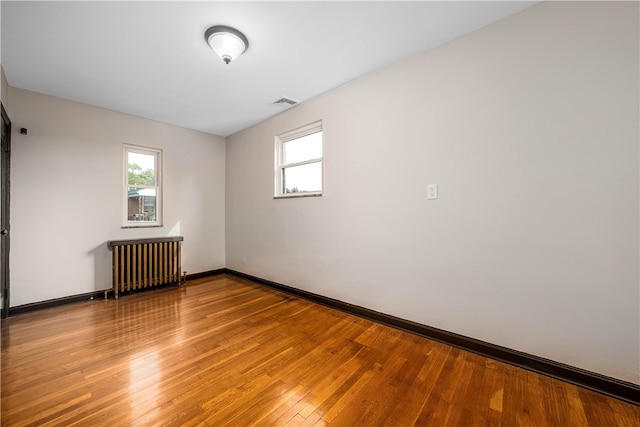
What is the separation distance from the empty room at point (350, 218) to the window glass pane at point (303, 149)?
34 mm

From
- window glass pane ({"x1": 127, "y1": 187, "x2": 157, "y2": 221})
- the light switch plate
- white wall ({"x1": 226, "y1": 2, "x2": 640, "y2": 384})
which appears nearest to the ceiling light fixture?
white wall ({"x1": 226, "y1": 2, "x2": 640, "y2": 384})

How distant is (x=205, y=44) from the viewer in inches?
86.9

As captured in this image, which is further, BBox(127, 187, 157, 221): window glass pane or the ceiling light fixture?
BBox(127, 187, 157, 221): window glass pane

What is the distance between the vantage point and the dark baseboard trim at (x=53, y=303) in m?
2.89

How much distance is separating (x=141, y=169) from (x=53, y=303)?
6.76 feet

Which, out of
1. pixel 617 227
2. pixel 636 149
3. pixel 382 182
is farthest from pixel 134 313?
pixel 636 149

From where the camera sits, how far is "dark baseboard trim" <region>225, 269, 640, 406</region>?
1562 millimetres

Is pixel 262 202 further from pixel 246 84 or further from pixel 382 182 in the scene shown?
pixel 382 182

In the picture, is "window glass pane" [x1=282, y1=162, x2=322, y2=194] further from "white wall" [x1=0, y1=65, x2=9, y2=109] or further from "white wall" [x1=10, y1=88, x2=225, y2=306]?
"white wall" [x1=0, y1=65, x2=9, y2=109]

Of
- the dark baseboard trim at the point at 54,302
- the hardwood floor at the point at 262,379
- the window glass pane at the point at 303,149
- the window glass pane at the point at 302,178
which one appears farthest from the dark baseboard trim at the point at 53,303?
the window glass pane at the point at 303,149

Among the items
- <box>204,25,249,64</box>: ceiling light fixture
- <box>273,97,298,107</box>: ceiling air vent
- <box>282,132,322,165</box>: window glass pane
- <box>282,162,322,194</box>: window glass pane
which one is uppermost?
<box>273,97,298,107</box>: ceiling air vent

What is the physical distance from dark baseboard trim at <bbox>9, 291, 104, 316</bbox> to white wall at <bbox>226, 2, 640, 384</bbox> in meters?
3.30

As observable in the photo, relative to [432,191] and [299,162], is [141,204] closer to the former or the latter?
[299,162]

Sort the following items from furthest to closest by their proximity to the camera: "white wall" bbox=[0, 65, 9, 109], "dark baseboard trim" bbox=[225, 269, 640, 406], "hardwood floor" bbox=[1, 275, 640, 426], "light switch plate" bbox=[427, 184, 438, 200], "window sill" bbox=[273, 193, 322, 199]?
1. "window sill" bbox=[273, 193, 322, 199]
2. "white wall" bbox=[0, 65, 9, 109]
3. "light switch plate" bbox=[427, 184, 438, 200]
4. "dark baseboard trim" bbox=[225, 269, 640, 406]
5. "hardwood floor" bbox=[1, 275, 640, 426]
